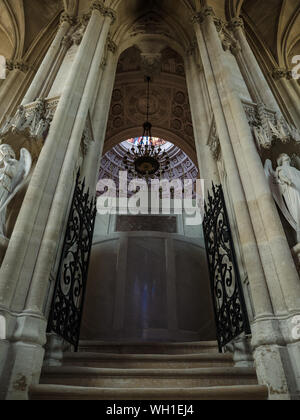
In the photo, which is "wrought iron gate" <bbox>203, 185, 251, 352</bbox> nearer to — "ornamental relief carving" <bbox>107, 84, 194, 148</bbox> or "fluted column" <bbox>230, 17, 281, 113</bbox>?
"fluted column" <bbox>230, 17, 281, 113</bbox>

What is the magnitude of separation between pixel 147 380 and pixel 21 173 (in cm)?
297

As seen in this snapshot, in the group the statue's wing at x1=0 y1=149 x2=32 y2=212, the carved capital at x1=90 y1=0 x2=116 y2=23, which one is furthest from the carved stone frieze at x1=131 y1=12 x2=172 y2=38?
the statue's wing at x1=0 y1=149 x2=32 y2=212

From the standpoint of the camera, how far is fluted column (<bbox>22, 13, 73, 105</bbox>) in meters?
5.33

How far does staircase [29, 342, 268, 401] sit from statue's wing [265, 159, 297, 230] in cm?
184

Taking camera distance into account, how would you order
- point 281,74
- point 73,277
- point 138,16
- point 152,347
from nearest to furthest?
1. point 73,277
2. point 152,347
3. point 281,74
4. point 138,16

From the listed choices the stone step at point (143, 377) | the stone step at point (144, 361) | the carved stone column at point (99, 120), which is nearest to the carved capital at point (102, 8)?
the carved stone column at point (99, 120)

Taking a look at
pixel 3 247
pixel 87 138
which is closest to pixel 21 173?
pixel 3 247

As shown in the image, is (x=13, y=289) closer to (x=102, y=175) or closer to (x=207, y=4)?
(x=207, y=4)

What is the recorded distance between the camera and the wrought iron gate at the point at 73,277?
3.55m

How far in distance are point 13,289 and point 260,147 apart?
373cm

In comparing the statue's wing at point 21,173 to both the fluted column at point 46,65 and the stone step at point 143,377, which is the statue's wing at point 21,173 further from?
the stone step at point 143,377

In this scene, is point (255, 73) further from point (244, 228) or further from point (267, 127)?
point (244, 228)

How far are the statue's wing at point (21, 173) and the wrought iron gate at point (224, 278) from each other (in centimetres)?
286

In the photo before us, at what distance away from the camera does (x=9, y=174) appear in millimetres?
3801
